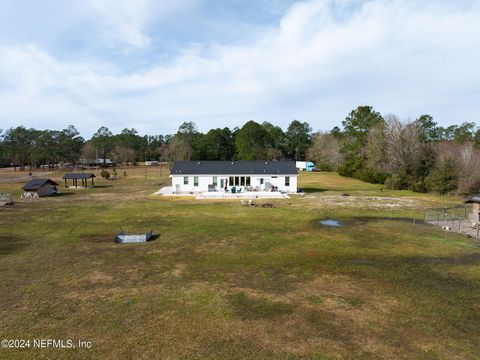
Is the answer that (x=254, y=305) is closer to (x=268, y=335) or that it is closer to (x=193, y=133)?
(x=268, y=335)

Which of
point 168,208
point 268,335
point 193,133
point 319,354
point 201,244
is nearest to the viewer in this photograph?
point 319,354

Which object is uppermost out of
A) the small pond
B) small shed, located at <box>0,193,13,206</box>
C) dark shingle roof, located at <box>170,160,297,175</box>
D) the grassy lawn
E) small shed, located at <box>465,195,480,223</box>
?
dark shingle roof, located at <box>170,160,297,175</box>

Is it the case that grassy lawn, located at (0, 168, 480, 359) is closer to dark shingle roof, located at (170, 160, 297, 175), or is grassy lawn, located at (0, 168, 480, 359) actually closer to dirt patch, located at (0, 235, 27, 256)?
dirt patch, located at (0, 235, 27, 256)

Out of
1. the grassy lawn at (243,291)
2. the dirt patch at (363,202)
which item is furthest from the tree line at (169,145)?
the grassy lawn at (243,291)

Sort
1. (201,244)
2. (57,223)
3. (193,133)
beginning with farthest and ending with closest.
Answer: (193,133)
(57,223)
(201,244)

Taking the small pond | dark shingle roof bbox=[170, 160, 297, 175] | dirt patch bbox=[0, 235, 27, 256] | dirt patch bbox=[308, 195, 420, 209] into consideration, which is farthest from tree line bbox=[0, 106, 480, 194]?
dirt patch bbox=[0, 235, 27, 256]

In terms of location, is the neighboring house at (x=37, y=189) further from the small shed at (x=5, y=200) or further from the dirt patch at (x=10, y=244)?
the dirt patch at (x=10, y=244)

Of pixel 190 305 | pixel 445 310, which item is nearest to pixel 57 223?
pixel 190 305
